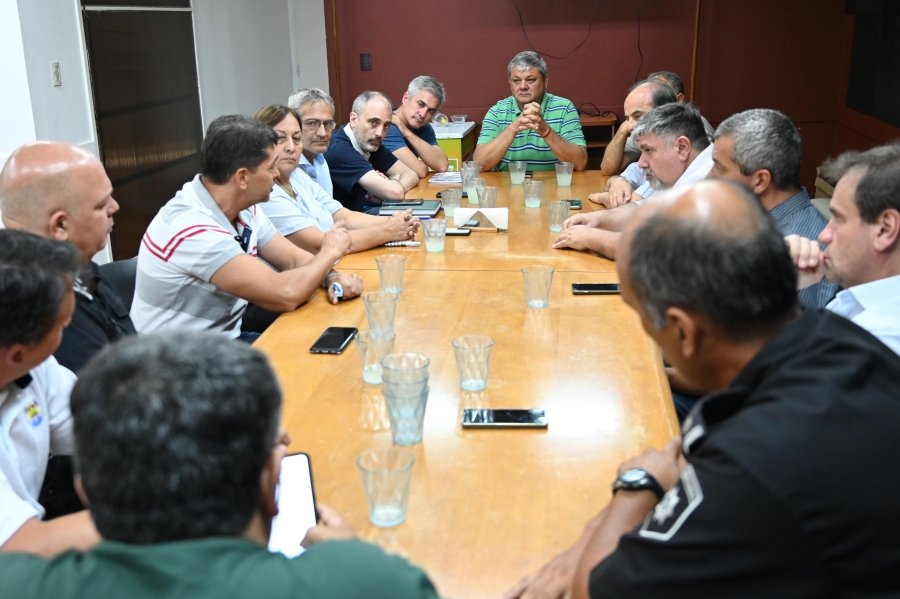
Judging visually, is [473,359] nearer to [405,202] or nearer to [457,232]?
[457,232]

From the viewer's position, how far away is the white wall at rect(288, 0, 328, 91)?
22.9 feet

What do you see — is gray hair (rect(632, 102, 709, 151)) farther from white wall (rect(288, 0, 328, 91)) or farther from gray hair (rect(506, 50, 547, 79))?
white wall (rect(288, 0, 328, 91))

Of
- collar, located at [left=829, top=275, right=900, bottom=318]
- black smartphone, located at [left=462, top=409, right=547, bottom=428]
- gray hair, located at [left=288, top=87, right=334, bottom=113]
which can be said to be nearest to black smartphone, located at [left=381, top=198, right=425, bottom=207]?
gray hair, located at [left=288, top=87, right=334, bottom=113]

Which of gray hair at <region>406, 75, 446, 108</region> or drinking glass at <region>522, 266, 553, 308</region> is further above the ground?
gray hair at <region>406, 75, 446, 108</region>

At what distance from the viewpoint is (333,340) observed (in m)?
2.15

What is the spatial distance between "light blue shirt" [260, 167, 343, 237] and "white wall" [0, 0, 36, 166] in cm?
128

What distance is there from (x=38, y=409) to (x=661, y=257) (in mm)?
1147

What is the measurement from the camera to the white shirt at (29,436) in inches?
51.2

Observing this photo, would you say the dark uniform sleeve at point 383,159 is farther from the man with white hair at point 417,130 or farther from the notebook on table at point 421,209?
the notebook on table at point 421,209

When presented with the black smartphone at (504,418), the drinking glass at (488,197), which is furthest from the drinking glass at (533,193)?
the black smartphone at (504,418)

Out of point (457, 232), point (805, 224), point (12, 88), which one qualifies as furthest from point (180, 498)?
point (12, 88)

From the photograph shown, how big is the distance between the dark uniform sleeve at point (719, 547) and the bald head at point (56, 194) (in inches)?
63.6

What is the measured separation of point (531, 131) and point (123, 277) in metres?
2.89

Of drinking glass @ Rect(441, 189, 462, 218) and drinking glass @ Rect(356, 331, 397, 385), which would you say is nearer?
drinking glass @ Rect(356, 331, 397, 385)
